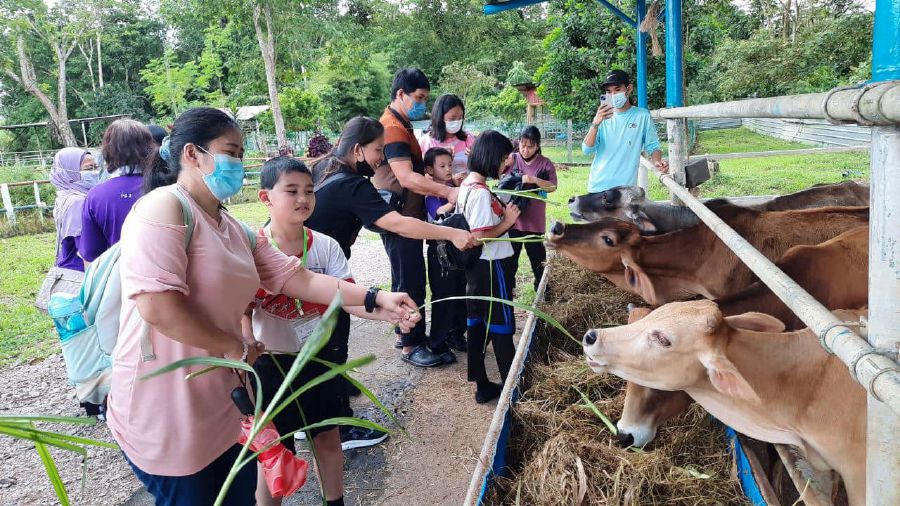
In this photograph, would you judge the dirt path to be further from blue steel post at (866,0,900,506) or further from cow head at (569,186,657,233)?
blue steel post at (866,0,900,506)

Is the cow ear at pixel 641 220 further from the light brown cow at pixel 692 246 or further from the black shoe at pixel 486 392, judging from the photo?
the black shoe at pixel 486 392

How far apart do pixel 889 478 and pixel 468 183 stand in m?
2.81

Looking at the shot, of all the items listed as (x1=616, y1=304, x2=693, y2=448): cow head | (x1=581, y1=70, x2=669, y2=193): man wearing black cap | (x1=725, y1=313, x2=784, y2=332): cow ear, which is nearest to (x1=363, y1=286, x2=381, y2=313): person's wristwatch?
(x1=616, y1=304, x2=693, y2=448): cow head

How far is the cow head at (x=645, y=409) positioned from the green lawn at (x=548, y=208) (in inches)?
90.7

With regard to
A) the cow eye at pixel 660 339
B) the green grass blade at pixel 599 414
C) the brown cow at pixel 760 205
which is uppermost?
the brown cow at pixel 760 205

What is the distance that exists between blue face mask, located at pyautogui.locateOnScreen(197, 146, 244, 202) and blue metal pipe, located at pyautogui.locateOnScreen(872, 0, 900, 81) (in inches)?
67.8

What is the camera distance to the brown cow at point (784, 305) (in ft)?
7.62

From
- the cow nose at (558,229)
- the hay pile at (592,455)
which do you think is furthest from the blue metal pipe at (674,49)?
the hay pile at (592,455)

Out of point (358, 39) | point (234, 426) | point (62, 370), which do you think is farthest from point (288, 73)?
point (234, 426)

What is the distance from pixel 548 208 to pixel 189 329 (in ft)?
27.8

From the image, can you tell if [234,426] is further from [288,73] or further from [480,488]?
[288,73]

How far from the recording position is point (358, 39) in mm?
22281

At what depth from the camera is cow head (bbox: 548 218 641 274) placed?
3350 millimetres

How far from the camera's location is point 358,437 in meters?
3.74
